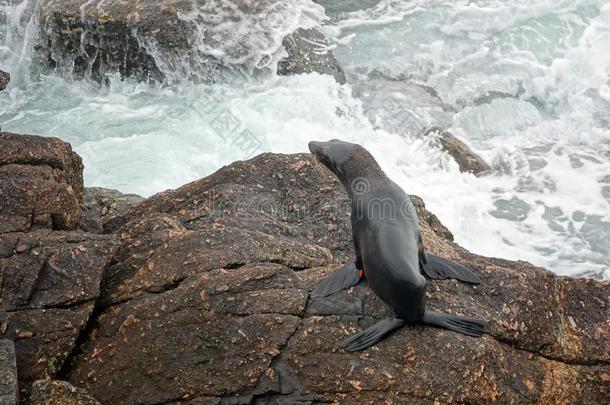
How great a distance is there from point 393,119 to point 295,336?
33.7ft

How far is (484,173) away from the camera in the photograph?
43.5ft

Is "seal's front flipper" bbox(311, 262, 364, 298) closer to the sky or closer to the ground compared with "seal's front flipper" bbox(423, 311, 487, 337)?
closer to the sky

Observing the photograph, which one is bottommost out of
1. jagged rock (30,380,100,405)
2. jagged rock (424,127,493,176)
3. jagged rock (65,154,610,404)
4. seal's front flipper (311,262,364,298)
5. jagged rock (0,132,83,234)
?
jagged rock (424,127,493,176)

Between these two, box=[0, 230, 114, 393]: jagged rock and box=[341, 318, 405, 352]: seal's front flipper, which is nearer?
box=[341, 318, 405, 352]: seal's front flipper

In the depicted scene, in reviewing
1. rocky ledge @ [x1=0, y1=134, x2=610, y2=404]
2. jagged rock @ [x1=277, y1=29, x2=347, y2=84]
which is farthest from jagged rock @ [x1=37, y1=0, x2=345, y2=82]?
rocky ledge @ [x1=0, y1=134, x2=610, y2=404]

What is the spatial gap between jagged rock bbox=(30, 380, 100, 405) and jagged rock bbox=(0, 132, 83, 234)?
1708mm

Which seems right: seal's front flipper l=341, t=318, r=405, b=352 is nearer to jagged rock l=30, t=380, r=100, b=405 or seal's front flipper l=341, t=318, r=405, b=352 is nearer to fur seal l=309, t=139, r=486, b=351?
fur seal l=309, t=139, r=486, b=351

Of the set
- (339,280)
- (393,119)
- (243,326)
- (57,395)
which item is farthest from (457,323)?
(393,119)

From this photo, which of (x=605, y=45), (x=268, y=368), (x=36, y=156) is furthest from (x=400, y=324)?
(x=605, y=45)

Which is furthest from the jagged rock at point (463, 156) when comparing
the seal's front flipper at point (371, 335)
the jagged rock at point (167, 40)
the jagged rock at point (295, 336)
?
the seal's front flipper at point (371, 335)

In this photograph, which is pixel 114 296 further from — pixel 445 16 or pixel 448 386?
pixel 445 16

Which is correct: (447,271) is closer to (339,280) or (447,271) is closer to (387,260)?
(387,260)

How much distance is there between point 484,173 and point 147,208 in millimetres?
7786

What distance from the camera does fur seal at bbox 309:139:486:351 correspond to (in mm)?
4863
